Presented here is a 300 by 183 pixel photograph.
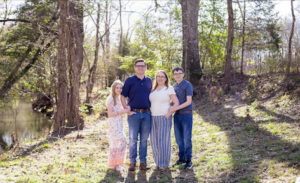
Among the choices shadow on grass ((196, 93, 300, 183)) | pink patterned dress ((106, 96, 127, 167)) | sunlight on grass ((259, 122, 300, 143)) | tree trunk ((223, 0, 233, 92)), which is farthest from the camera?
tree trunk ((223, 0, 233, 92))

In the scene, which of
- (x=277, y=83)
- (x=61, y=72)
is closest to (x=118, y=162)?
(x=61, y=72)

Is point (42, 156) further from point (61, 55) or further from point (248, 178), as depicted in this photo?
point (248, 178)

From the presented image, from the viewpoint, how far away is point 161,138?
5.27 meters

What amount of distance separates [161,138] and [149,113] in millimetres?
518

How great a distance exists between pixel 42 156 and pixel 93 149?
4.13 ft

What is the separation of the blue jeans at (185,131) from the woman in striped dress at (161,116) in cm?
26

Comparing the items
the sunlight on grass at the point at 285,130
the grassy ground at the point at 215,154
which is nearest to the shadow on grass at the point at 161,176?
the grassy ground at the point at 215,154

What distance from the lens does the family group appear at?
5.18m

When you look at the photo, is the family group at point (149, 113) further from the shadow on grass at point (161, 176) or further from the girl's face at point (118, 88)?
the shadow on grass at point (161, 176)

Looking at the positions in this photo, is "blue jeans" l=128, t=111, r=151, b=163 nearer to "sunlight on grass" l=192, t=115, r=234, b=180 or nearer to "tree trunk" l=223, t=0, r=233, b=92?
"sunlight on grass" l=192, t=115, r=234, b=180

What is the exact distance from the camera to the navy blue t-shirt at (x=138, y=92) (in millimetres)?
5176

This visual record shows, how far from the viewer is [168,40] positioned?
16938 millimetres

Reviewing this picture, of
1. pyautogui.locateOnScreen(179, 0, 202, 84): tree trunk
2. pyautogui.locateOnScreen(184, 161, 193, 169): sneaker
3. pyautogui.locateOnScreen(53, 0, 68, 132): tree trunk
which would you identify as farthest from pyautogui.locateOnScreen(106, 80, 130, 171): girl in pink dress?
pyautogui.locateOnScreen(179, 0, 202, 84): tree trunk

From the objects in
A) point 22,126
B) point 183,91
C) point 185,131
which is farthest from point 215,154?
point 22,126
